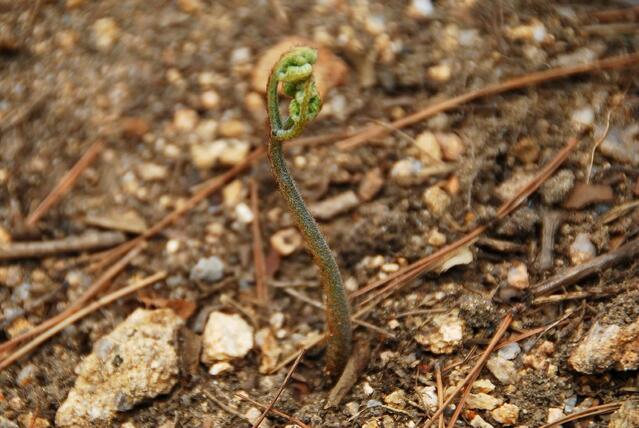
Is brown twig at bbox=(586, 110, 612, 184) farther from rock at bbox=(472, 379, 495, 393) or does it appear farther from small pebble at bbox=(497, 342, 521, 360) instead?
rock at bbox=(472, 379, 495, 393)

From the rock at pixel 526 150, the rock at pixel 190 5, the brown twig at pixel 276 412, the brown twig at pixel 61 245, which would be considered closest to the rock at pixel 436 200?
the rock at pixel 526 150

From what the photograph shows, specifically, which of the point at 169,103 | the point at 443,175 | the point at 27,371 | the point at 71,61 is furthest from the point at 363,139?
the point at 27,371

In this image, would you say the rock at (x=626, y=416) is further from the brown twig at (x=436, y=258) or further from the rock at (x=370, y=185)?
the rock at (x=370, y=185)

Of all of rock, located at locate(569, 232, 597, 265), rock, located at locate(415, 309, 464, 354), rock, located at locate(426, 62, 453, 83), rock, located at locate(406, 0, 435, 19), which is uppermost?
rock, located at locate(406, 0, 435, 19)

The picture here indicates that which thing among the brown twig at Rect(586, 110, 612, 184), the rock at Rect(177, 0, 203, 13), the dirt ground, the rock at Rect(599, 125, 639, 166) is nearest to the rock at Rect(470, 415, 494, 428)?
the dirt ground

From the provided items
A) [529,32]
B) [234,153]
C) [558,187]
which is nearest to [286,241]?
[234,153]

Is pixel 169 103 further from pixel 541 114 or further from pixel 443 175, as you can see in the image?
pixel 541 114
